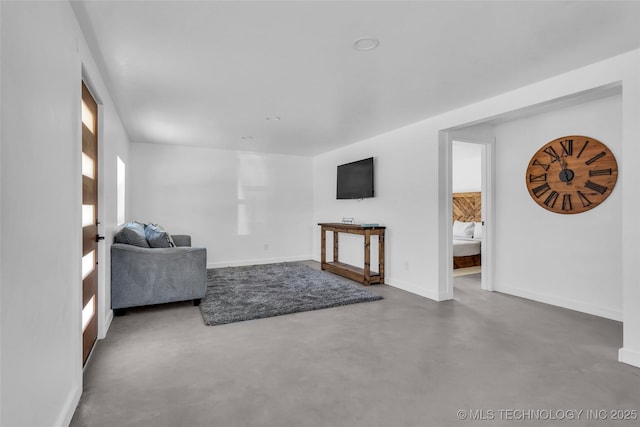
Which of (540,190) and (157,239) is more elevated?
(540,190)

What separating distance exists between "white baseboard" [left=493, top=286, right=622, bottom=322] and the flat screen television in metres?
2.22

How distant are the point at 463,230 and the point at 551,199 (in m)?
2.75

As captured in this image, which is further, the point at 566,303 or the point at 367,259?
the point at 367,259

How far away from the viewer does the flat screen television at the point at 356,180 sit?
205 inches

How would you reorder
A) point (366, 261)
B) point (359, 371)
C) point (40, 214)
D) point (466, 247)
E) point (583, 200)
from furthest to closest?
1. point (466, 247)
2. point (366, 261)
3. point (583, 200)
4. point (359, 371)
5. point (40, 214)

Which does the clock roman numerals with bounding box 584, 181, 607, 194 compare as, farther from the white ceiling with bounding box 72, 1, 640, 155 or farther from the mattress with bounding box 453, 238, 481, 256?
the mattress with bounding box 453, 238, 481, 256

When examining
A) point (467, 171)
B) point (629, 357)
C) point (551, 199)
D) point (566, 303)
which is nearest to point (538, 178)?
point (551, 199)

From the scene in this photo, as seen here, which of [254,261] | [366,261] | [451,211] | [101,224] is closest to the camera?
[101,224]

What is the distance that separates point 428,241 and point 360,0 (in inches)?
118

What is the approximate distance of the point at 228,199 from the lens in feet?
20.8

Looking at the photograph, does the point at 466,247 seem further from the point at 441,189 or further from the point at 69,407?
the point at 69,407

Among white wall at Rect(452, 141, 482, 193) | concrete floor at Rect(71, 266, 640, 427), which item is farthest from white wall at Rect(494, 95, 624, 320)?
white wall at Rect(452, 141, 482, 193)

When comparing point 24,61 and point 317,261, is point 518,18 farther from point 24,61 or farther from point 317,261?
point 317,261

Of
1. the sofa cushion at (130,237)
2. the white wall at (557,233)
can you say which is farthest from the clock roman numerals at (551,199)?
the sofa cushion at (130,237)
